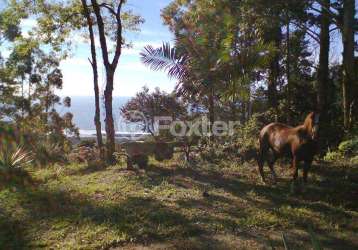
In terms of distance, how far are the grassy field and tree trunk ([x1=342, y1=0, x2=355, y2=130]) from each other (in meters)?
1.83

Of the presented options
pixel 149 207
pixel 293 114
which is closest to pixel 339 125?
pixel 293 114

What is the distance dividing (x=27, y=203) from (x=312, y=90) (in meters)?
11.1

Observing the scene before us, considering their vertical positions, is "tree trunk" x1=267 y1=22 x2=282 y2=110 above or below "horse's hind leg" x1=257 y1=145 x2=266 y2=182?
above

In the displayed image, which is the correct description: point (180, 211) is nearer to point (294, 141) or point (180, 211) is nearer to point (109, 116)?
point (294, 141)

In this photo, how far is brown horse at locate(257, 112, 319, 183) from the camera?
7.74 metres

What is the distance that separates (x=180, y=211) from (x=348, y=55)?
274 inches

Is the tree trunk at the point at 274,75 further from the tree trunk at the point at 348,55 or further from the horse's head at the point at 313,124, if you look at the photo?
the horse's head at the point at 313,124

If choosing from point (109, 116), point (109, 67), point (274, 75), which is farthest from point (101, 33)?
point (274, 75)

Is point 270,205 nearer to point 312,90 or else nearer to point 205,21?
point 205,21

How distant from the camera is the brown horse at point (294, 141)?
7.74 m

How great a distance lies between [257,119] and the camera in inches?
492

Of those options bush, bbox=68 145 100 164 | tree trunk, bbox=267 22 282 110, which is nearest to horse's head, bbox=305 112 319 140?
tree trunk, bbox=267 22 282 110

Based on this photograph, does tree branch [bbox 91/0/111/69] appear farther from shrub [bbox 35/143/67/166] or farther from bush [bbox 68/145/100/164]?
shrub [bbox 35/143/67/166]

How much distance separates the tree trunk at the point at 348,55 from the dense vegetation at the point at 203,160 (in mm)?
37
